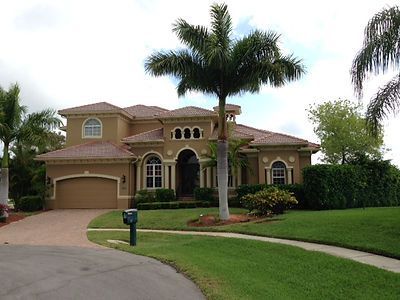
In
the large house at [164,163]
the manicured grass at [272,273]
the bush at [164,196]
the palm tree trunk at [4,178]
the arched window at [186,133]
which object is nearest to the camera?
the manicured grass at [272,273]

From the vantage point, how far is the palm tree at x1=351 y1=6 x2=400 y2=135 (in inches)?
552

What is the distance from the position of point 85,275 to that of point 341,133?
3386cm

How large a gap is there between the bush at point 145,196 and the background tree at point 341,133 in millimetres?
18058

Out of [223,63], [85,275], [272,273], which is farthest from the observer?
[223,63]

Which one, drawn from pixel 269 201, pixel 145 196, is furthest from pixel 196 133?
pixel 269 201

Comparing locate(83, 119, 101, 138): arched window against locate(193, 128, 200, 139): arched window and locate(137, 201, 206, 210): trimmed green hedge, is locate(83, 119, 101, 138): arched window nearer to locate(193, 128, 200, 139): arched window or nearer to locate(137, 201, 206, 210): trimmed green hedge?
locate(193, 128, 200, 139): arched window

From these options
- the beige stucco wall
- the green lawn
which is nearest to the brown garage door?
the beige stucco wall

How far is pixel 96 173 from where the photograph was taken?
98.9 ft

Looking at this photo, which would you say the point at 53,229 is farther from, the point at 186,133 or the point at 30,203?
the point at 186,133

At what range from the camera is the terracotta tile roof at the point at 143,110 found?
35.8 meters

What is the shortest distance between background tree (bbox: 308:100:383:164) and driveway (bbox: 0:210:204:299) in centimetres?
2887

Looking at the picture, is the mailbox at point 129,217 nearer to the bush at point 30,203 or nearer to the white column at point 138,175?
the white column at point 138,175

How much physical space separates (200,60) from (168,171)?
1129 cm

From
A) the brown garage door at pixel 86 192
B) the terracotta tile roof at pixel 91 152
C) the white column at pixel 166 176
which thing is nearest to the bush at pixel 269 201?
the white column at pixel 166 176
